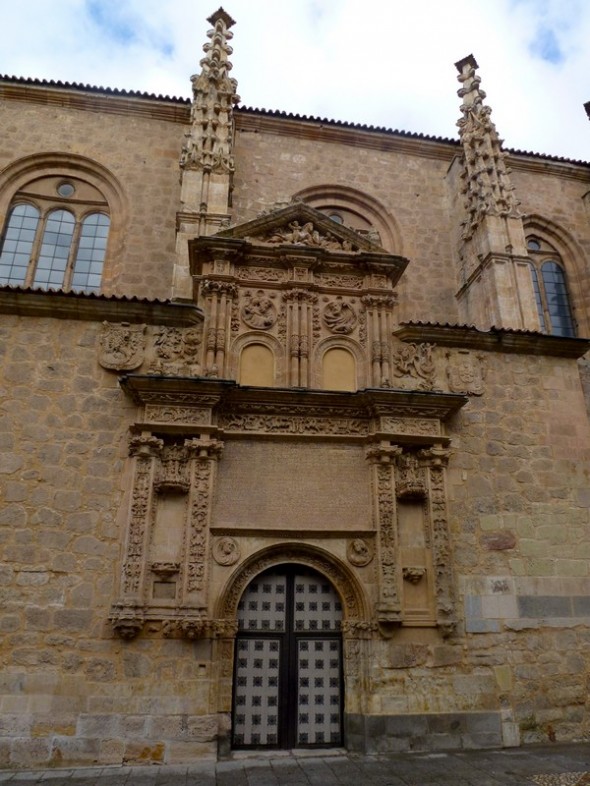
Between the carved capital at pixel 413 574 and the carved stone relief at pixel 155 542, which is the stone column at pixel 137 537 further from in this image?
the carved capital at pixel 413 574

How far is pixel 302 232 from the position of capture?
30.7 feet

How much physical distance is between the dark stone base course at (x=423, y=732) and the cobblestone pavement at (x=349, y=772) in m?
0.16

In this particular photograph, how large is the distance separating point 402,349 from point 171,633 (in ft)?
17.1

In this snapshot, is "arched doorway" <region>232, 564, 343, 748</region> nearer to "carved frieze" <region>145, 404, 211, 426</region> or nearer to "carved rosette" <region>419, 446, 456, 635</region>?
"carved rosette" <region>419, 446, 456, 635</region>

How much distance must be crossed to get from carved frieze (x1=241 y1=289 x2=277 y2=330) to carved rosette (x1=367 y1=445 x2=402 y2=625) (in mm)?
2507

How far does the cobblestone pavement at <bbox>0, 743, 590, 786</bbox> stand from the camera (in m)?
5.80

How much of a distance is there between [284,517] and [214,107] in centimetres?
1045

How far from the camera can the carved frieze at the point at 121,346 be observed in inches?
317

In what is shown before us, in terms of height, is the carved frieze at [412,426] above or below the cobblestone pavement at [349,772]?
above

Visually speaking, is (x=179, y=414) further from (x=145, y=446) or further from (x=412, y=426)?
(x=412, y=426)

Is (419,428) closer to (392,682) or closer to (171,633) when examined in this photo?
(392,682)

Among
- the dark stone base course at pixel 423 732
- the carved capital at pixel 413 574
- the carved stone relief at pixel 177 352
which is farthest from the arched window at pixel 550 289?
the dark stone base course at pixel 423 732

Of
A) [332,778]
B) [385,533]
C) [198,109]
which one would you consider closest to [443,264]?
[198,109]

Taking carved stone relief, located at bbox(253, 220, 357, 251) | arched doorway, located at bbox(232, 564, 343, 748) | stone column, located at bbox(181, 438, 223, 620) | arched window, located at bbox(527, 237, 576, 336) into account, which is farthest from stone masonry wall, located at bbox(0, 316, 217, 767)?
arched window, located at bbox(527, 237, 576, 336)
